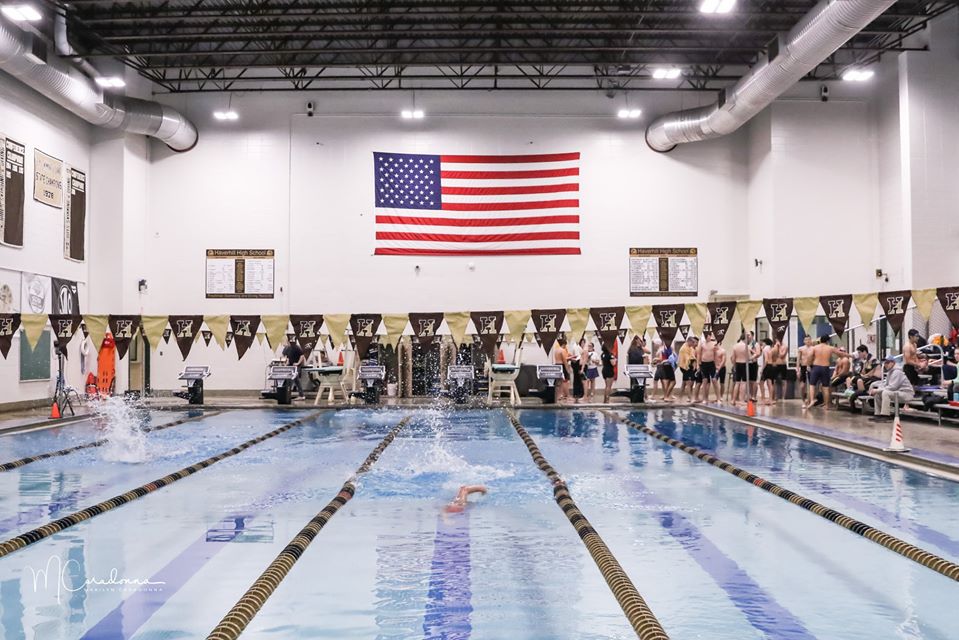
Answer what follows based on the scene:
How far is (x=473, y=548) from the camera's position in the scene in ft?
16.7

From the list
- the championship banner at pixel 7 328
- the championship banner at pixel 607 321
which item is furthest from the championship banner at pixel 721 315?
the championship banner at pixel 7 328

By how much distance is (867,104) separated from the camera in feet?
60.7

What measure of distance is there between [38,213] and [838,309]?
15126 millimetres

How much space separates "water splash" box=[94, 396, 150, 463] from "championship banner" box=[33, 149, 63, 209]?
4.33 meters

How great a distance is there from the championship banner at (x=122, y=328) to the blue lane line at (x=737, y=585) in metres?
11.2

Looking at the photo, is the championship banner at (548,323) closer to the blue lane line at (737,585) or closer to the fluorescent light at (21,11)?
the blue lane line at (737,585)

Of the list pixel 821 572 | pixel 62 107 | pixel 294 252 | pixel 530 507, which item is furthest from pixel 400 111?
pixel 821 572

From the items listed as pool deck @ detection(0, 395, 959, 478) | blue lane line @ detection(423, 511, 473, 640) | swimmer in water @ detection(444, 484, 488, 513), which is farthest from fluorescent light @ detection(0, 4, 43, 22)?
blue lane line @ detection(423, 511, 473, 640)

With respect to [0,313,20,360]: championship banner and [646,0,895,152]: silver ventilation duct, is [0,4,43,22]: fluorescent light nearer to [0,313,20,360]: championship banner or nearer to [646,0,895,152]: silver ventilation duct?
[0,313,20,360]: championship banner

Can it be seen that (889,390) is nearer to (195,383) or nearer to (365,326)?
(365,326)

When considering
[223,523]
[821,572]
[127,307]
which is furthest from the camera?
[127,307]

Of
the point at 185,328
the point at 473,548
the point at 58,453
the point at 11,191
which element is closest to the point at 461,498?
the point at 473,548

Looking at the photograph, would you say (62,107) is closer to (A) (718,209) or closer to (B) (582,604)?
(A) (718,209)

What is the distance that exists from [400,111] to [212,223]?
5.51 meters
